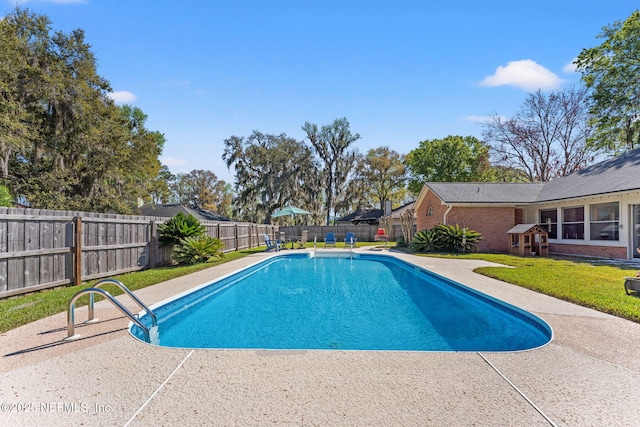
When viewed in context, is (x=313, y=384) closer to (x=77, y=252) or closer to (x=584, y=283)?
(x=77, y=252)

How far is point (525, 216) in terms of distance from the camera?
671 inches

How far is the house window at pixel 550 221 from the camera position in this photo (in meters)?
15.2

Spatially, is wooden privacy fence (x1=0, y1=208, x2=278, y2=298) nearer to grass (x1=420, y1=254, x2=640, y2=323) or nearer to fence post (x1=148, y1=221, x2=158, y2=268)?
fence post (x1=148, y1=221, x2=158, y2=268)

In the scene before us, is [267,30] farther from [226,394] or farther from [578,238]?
[578,238]

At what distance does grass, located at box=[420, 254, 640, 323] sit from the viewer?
5.22 meters

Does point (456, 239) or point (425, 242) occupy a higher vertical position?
point (456, 239)

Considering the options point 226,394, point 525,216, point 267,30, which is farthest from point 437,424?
point 525,216

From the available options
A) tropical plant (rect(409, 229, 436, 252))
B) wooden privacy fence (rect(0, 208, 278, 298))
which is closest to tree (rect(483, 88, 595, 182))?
tropical plant (rect(409, 229, 436, 252))

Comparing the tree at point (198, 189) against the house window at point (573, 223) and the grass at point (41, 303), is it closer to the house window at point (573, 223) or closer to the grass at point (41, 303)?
the grass at point (41, 303)

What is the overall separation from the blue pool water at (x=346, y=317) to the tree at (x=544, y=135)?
2597cm

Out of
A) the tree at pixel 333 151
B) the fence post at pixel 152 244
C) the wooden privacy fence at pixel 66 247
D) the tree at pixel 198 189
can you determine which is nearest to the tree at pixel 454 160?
the tree at pixel 333 151

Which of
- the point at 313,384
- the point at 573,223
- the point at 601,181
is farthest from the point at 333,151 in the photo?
the point at 313,384

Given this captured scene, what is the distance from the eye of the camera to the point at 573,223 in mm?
14070

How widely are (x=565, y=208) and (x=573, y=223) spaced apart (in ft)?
2.55
